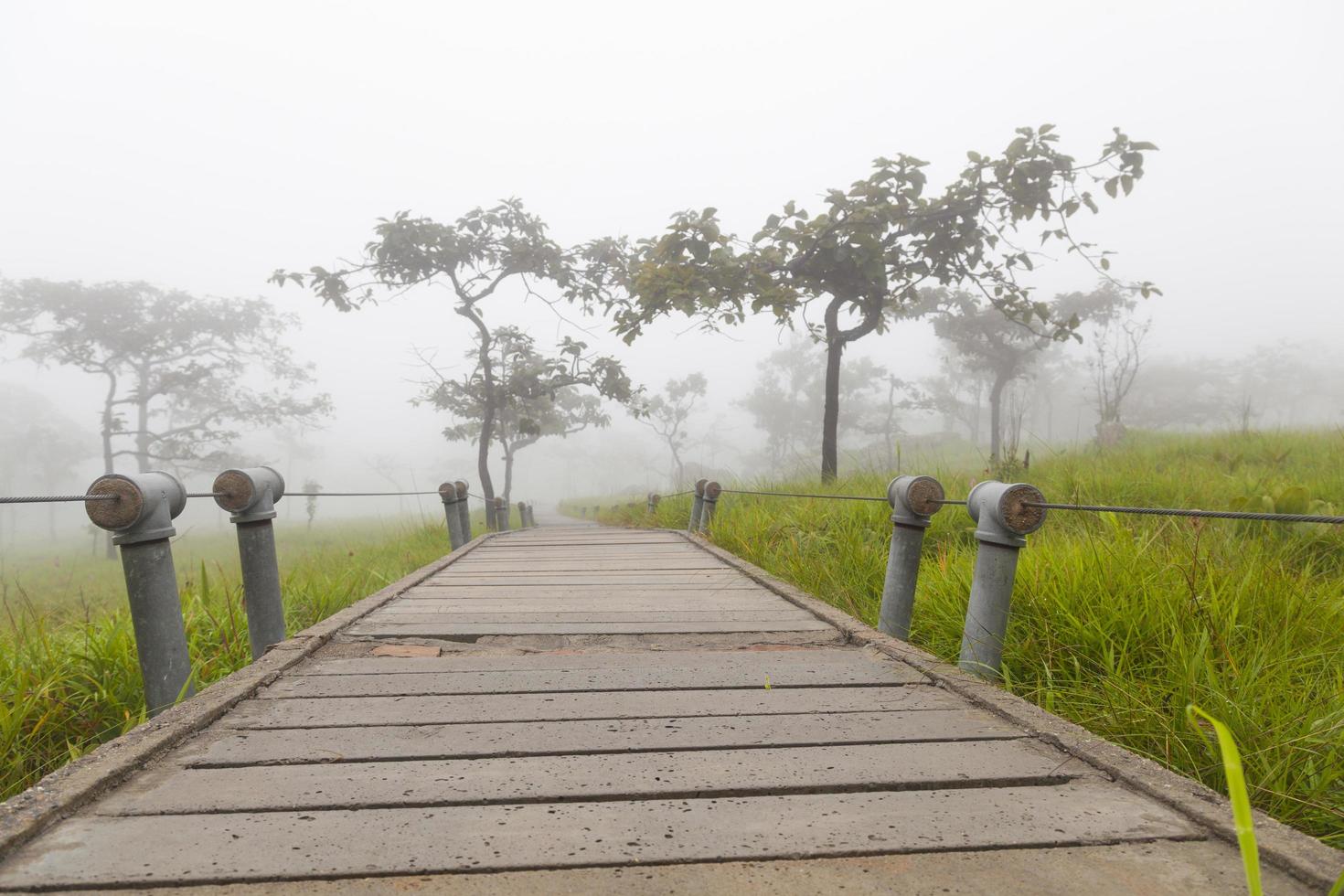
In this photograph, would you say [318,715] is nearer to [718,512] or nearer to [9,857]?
[9,857]

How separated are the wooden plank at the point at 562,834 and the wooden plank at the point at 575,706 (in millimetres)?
481

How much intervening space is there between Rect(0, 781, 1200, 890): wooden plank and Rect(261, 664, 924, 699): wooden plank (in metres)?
0.72

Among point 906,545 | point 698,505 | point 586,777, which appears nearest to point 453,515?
point 698,505

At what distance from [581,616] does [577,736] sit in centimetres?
141

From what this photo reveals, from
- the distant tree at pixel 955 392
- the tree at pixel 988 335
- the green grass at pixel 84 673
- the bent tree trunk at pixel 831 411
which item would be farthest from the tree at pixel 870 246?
the distant tree at pixel 955 392

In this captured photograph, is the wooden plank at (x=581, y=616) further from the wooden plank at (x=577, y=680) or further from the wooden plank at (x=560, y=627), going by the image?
the wooden plank at (x=577, y=680)

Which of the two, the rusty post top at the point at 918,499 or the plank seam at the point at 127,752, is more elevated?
the rusty post top at the point at 918,499

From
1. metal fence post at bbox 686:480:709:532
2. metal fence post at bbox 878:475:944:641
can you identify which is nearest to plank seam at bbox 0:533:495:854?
metal fence post at bbox 878:475:944:641

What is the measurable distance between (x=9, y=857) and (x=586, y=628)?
5.99 ft

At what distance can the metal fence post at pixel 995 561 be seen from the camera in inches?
77.7

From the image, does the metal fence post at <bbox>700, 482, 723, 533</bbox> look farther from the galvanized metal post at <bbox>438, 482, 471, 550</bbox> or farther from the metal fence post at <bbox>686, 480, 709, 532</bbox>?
the galvanized metal post at <bbox>438, 482, 471, 550</bbox>

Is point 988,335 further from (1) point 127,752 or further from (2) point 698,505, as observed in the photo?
(1) point 127,752

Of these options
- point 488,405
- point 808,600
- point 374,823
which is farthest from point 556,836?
point 488,405

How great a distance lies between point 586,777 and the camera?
1369 millimetres
